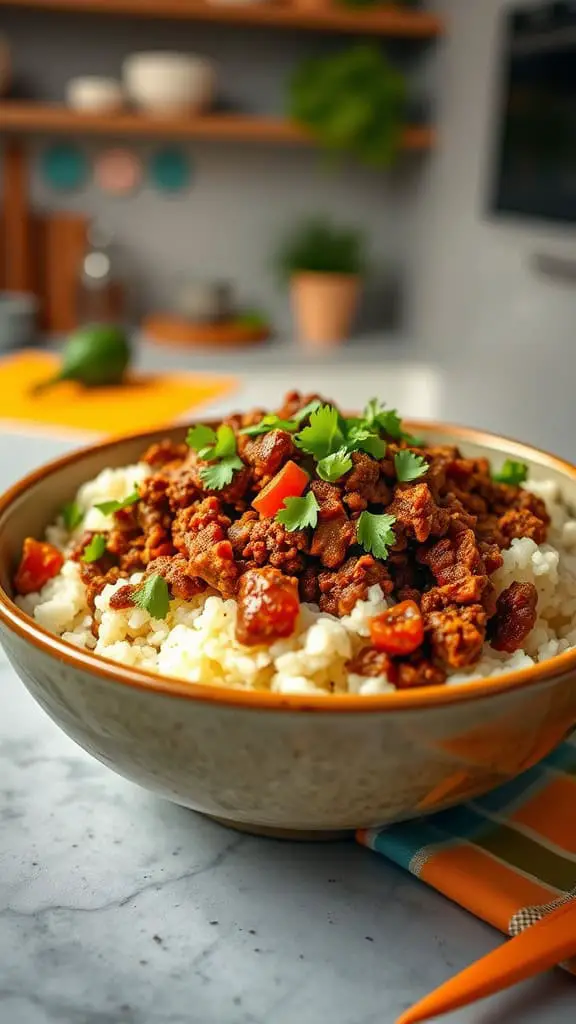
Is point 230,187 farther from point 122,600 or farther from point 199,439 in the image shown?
point 122,600

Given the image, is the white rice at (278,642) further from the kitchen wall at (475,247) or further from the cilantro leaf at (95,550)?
the kitchen wall at (475,247)

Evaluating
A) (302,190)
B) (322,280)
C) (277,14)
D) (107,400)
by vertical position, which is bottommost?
(107,400)

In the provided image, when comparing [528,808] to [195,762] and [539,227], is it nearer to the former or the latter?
[195,762]

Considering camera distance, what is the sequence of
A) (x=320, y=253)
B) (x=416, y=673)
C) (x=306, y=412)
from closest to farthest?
1. (x=416, y=673)
2. (x=306, y=412)
3. (x=320, y=253)

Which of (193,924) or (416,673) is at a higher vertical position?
(416,673)

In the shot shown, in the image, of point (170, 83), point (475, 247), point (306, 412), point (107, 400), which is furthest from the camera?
point (475, 247)

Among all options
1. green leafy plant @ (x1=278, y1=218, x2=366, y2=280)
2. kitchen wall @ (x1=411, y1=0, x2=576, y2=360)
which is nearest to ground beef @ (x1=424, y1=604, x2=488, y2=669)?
kitchen wall @ (x1=411, y1=0, x2=576, y2=360)

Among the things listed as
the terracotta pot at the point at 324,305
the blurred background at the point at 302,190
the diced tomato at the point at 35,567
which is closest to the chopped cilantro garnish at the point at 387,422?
the diced tomato at the point at 35,567

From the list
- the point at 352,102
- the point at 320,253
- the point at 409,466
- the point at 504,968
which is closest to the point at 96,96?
the point at 352,102
